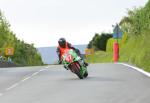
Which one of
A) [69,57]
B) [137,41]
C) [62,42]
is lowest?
[69,57]

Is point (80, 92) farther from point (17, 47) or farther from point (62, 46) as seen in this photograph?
point (17, 47)

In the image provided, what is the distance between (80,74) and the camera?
2316 cm

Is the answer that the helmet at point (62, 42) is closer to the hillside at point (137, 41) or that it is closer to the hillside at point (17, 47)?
the hillside at point (137, 41)

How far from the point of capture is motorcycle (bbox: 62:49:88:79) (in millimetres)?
23203

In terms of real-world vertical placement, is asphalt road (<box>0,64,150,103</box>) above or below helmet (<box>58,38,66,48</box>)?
below

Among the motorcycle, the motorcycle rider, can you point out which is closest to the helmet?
the motorcycle rider

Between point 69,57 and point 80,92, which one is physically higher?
point 69,57

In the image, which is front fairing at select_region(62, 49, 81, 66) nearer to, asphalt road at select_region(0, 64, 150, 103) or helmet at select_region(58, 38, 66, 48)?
helmet at select_region(58, 38, 66, 48)

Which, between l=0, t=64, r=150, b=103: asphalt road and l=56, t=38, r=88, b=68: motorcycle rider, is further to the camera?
l=56, t=38, r=88, b=68: motorcycle rider

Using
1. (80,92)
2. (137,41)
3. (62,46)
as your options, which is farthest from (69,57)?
(137,41)

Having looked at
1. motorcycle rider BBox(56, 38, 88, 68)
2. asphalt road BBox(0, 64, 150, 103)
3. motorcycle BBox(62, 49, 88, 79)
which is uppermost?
motorcycle rider BBox(56, 38, 88, 68)

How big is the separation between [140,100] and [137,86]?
166 inches

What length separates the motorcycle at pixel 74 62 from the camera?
23203mm

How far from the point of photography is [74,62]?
23344 mm
